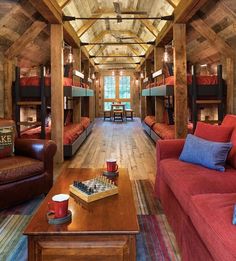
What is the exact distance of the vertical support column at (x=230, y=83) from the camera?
5.28 meters

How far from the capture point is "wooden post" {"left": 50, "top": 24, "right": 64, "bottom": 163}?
5137mm

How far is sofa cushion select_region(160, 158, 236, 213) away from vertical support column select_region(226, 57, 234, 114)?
296 centimetres

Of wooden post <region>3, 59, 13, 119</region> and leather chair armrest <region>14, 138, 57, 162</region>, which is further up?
wooden post <region>3, 59, 13, 119</region>

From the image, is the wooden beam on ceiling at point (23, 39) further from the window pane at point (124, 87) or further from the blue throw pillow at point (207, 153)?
the window pane at point (124, 87)

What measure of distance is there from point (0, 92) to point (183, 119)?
11.4ft

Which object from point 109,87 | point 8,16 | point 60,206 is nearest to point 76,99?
point 8,16

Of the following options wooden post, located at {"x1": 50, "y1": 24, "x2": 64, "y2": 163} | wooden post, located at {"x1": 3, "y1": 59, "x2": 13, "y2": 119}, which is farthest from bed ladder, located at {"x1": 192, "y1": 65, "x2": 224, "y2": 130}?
wooden post, located at {"x1": 3, "y1": 59, "x2": 13, "y2": 119}

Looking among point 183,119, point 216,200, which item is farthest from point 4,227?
point 183,119

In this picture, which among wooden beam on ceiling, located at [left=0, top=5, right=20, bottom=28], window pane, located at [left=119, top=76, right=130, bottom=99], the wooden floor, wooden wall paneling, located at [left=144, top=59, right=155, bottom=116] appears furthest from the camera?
window pane, located at [left=119, top=76, right=130, bottom=99]

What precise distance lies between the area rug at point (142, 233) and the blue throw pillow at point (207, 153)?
652 mm

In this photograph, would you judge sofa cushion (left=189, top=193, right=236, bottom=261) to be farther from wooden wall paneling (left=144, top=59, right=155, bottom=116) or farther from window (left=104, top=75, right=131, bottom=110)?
window (left=104, top=75, right=131, bottom=110)

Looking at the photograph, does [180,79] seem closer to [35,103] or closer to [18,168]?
[35,103]

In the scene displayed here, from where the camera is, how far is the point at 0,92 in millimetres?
5305

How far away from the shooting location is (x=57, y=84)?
17.0 ft
